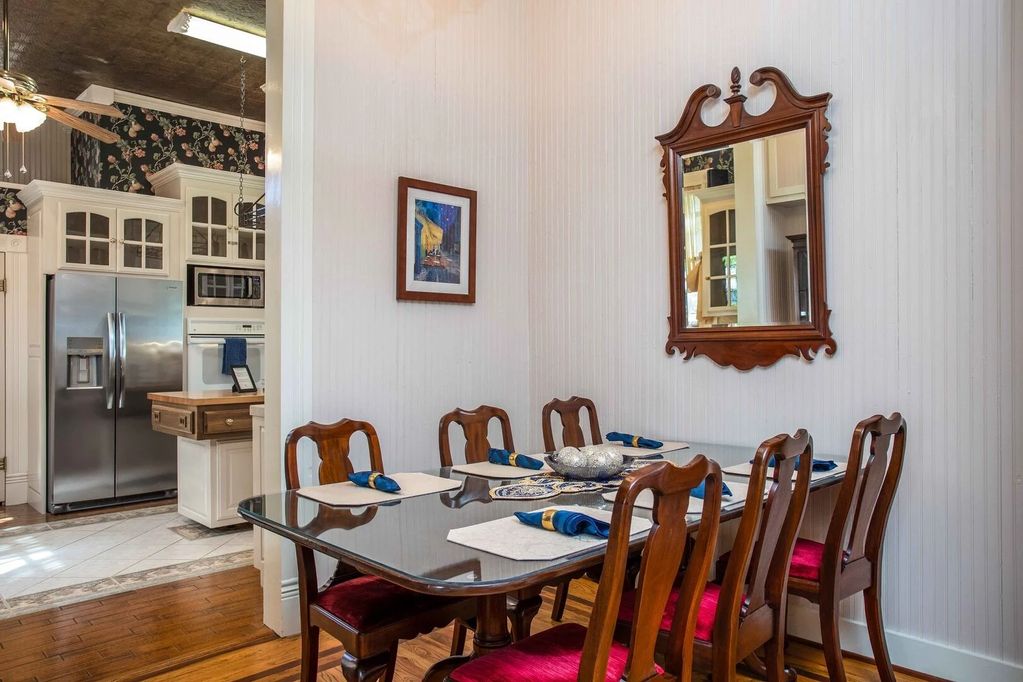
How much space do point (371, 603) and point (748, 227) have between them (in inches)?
77.9

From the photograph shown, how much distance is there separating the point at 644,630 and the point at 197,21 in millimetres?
3911

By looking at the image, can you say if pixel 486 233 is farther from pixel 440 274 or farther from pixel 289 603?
pixel 289 603

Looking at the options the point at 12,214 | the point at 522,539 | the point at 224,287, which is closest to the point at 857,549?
the point at 522,539

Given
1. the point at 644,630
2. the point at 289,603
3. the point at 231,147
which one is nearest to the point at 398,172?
the point at 289,603

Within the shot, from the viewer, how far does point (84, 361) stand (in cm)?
504

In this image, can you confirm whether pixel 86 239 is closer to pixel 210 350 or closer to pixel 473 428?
pixel 210 350

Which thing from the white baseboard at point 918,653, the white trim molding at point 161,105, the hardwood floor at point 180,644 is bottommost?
the hardwood floor at point 180,644

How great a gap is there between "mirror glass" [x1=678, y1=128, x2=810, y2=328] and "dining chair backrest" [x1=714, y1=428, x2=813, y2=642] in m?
1.08

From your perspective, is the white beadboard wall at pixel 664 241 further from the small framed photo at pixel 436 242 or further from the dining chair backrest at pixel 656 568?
the dining chair backrest at pixel 656 568

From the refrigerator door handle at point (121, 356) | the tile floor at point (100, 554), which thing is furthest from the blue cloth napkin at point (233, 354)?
the tile floor at point (100, 554)

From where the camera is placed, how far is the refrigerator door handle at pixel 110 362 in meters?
5.11

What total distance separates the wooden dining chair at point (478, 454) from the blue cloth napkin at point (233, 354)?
3.35 metres

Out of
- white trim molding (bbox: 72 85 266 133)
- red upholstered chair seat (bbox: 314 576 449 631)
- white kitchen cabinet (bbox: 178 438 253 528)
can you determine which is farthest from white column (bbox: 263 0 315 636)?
white trim molding (bbox: 72 85 266 133)

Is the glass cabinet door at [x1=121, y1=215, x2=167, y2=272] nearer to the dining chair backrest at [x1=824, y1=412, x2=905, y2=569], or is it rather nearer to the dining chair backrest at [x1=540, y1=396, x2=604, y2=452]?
the dining chair backrest at [x1=540, y1=396, x2=604, y2=452]
